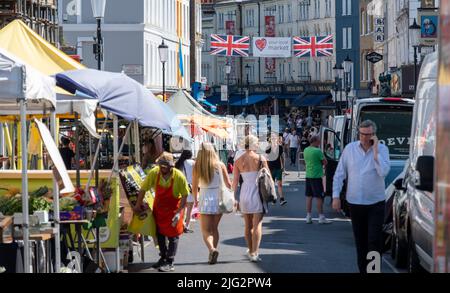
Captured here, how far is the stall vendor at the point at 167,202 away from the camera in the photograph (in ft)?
55.1

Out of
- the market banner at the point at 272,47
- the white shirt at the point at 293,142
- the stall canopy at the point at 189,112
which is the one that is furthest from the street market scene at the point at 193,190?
the market banner at the point at 272,47

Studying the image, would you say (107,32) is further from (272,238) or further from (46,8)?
(272,238)

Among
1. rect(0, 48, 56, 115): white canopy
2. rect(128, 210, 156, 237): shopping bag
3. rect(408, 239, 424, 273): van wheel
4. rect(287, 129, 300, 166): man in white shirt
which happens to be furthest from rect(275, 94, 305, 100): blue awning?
rect(0, 48, 56, 115): white canopy

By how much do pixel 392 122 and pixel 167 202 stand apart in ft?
39.4

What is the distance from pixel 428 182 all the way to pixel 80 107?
639 cm

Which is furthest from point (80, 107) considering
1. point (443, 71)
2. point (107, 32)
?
point (107, 32)

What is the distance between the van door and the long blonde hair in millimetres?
12444

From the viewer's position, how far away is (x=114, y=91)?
16.6 m

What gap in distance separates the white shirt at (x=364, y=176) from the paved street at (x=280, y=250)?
10.3 feet

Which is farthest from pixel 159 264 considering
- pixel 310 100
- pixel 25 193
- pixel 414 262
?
pixel 310 100

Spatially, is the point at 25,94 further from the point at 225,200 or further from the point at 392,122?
the point at 392,122

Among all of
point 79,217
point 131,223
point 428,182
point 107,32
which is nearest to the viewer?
point 428,182

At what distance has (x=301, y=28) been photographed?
4786 inches

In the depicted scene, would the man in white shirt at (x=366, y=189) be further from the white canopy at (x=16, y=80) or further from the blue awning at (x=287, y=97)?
the blue awning at (x=287, y=97)
